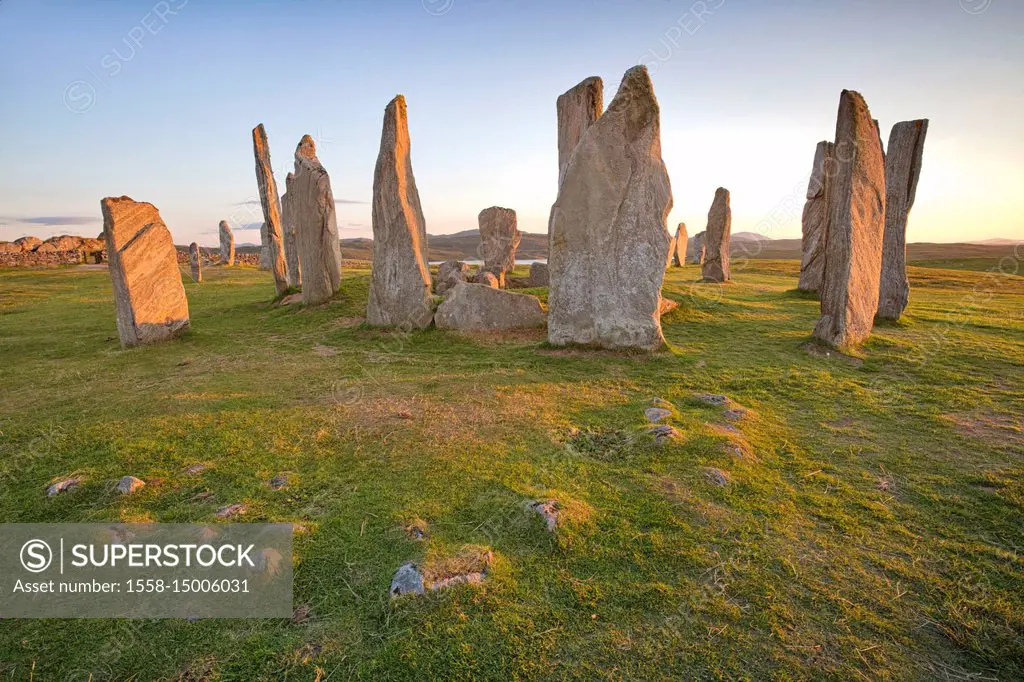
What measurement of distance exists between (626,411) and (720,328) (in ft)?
17.7

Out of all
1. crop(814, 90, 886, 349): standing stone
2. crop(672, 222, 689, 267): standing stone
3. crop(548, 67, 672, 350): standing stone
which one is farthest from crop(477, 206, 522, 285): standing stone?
crop(672, 222, 689, 267): standing stone

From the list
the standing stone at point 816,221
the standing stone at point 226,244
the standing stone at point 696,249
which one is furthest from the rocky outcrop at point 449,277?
the standing stone at point 696,249

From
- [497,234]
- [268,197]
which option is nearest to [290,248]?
[268,197]

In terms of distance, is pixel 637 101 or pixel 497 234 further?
pixel 497 234

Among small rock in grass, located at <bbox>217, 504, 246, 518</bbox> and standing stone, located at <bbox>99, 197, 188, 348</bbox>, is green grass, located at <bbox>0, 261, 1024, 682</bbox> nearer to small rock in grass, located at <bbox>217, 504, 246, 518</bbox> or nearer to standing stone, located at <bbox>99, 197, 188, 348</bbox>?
small rock in grass, located at <bbox>217, 504, 246, 518</bbox>

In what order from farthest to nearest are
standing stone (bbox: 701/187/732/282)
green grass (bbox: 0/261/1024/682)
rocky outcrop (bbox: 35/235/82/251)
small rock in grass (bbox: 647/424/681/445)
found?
rocky outcrop (bbox: 35/235/82/251), standing stone (bbox: 701/187/732/282), small rock in grass (bbox: 647/424/681/445), green grass (bbox: 0/261/1024/682)

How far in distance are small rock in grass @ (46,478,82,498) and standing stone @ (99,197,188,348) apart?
6364 mm

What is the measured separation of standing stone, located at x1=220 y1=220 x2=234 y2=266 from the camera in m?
30.6

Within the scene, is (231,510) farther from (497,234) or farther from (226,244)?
(226,244)

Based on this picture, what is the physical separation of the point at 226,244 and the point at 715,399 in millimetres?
32456

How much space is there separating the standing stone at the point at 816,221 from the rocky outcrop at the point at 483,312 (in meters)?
8.98

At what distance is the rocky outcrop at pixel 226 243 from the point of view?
30578 millimetres

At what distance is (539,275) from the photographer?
1631 cm

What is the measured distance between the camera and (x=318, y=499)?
4207 millimetres
